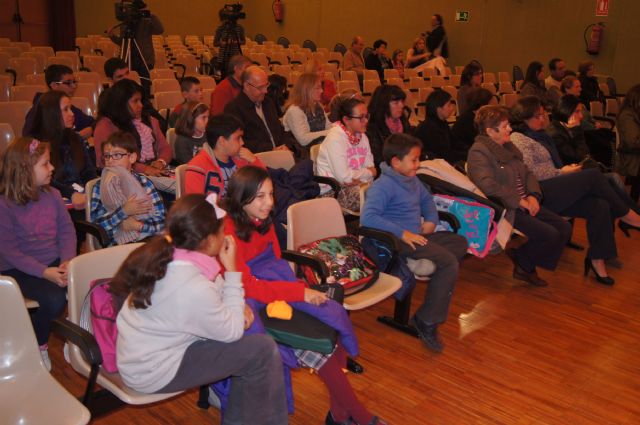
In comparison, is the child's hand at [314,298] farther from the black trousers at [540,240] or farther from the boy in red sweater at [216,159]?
the black trousers at [540,240]

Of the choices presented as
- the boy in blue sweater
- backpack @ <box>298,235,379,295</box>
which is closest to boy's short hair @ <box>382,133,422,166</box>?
the boy in blue sweater

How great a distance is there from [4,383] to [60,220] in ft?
3.14

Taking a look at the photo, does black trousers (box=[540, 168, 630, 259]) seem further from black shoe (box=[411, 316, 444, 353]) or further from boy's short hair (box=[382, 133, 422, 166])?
black shoe (box=[411, 316, 444, 353])

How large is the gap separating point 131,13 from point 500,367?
5889mm

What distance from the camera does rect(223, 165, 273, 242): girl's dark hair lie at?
2.56 m

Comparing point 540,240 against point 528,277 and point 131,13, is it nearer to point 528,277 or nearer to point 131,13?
point 528,277

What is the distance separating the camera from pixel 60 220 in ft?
9.43

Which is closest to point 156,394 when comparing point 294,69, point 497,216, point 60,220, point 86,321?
point 86,321

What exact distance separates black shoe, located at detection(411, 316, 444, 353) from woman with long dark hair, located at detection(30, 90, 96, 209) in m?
1.99

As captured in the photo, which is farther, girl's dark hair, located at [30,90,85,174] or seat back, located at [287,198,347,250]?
girl's dark hair, located at [30,90,85,174]

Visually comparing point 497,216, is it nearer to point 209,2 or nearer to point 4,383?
point 4,383

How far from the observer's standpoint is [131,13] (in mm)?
7211

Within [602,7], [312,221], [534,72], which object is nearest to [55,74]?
[312,221]

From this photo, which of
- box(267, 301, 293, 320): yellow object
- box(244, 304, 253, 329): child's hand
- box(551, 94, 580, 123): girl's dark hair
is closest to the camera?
box(244, 304, 253, 329): child's hand
